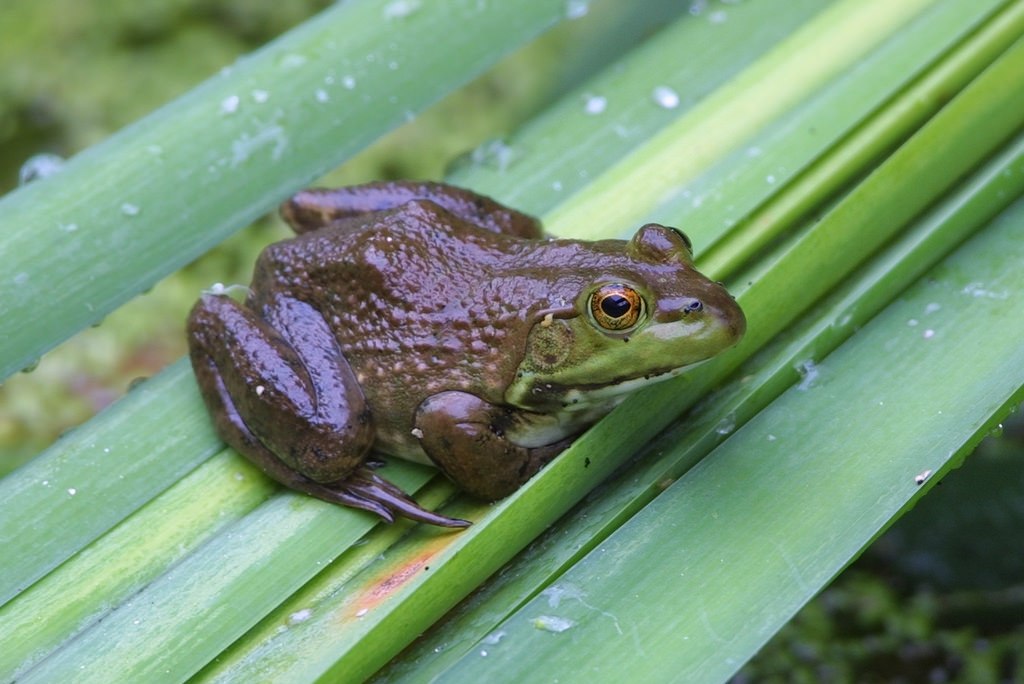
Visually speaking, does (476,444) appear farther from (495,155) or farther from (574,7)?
(574,7)

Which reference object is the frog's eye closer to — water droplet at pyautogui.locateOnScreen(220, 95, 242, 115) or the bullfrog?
the bullfrog

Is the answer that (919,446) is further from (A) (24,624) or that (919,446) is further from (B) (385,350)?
(A) (24,624)

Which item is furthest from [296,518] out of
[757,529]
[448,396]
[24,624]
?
[757,529]

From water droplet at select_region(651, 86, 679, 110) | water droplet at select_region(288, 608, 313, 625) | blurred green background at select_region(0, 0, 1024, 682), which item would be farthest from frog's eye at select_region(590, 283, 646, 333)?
blurred green background at select_region(0, 0, 1024, 682)

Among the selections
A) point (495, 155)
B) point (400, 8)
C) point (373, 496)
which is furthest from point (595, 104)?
point (373, 496)

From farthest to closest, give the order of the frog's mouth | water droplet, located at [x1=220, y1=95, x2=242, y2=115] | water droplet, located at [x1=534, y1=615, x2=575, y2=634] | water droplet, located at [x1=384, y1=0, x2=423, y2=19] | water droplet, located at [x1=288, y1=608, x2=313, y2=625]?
water droplet, located at [x1=384, y1=0, x2=423, y2=19] < water droplet, located at [x1=220, y1=95, x2=242, y2=115] < the frog's mouth < water droplet, located at [x1=288, y1=608, x2=313, y2=625] < water droplet, located at [x1=534, y1=615, x2=575, y2=634]

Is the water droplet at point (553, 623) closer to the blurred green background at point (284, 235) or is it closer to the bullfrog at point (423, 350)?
the bullfrog at point (423, 350)
